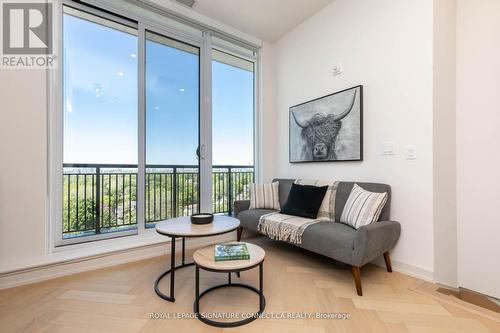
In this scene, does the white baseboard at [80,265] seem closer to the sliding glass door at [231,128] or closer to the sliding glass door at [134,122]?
the sliding glass door at [134,122]

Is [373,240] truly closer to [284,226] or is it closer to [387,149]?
[284,226]

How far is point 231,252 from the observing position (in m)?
1.57

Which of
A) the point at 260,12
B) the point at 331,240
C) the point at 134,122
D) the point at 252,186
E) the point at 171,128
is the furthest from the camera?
the point at 252,186

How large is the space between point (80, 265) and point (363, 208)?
2.65m

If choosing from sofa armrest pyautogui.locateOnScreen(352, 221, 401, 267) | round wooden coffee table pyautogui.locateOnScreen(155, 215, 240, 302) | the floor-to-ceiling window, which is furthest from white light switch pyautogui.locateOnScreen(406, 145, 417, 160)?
the floor-to-ceiling window

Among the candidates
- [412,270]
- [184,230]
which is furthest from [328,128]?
[184,230]

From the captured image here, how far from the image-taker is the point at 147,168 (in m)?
2.73

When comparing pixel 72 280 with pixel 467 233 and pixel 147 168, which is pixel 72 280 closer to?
pixel 147 168

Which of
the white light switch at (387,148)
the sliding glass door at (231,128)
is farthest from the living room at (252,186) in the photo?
the sliding glass door at (231,128)

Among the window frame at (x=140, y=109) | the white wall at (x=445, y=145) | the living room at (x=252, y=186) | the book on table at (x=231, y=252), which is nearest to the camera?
the book on table at (x=231, y=252)

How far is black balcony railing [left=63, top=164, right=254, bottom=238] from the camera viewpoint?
8.04 ft

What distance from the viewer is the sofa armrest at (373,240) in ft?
5.65

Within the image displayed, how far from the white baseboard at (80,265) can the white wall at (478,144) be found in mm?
2883

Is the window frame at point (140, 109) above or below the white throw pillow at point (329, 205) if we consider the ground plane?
above
